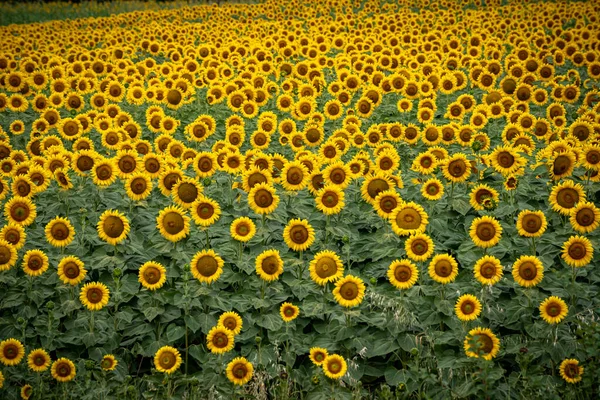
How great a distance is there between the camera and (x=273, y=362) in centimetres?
569

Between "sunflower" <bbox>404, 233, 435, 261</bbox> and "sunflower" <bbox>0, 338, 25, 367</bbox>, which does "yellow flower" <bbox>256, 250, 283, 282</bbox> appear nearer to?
"sunflower" <bbox>404, 233, 435, 261</bbox>

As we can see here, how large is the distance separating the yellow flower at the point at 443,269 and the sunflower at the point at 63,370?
123 inches

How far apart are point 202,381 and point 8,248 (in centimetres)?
217

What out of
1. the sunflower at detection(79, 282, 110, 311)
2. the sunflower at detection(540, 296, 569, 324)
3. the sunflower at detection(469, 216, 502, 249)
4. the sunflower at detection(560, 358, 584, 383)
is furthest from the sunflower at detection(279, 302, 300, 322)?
the sunflower at detection(560, 358, 584, 383)

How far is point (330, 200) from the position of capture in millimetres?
6465

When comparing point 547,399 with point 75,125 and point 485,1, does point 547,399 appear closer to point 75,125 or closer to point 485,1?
point 75,125

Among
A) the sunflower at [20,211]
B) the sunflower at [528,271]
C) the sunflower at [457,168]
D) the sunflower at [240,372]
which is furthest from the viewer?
the sunflower at [457,168]

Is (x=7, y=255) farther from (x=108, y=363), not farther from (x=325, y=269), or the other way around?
(x=325, y=269)

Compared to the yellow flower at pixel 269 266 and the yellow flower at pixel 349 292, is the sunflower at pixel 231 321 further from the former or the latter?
the yellow flower at pixel 349 292

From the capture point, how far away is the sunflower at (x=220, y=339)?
17.6 ft

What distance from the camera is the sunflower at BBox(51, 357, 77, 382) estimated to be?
17.4 ft

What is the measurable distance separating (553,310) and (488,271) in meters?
0.61

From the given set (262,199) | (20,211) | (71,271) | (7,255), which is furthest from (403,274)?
(20,211)

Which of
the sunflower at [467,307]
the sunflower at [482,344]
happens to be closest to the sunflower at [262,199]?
the sunflower at [467,307]
